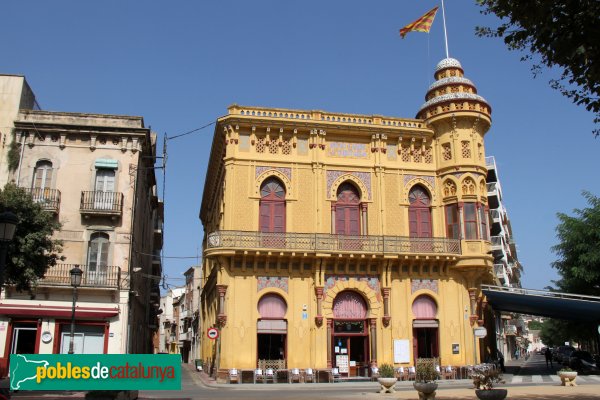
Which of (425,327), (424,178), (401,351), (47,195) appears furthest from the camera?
(424,178)

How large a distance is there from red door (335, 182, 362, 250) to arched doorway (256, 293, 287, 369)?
4898mm

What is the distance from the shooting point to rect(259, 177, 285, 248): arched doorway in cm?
2938

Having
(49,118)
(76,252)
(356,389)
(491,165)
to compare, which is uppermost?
(491,165)

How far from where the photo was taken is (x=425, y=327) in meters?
29.5

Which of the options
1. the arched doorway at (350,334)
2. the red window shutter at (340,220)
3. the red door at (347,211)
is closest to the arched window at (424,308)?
the arched doorway at (350,334)

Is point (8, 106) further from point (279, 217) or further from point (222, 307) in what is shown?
point (222, 307)

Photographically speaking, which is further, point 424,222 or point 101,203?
point 424,222

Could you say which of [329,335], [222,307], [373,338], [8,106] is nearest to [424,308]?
[373,338]

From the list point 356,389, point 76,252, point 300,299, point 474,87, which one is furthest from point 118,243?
point 474,87

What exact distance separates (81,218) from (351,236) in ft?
43.4

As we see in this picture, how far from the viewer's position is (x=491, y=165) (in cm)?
5972

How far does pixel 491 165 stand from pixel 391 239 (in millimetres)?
34181

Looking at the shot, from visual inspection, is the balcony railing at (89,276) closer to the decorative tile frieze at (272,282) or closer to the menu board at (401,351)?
the decorative tile frieze at (272,282)

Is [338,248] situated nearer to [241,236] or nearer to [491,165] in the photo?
[241,236]
